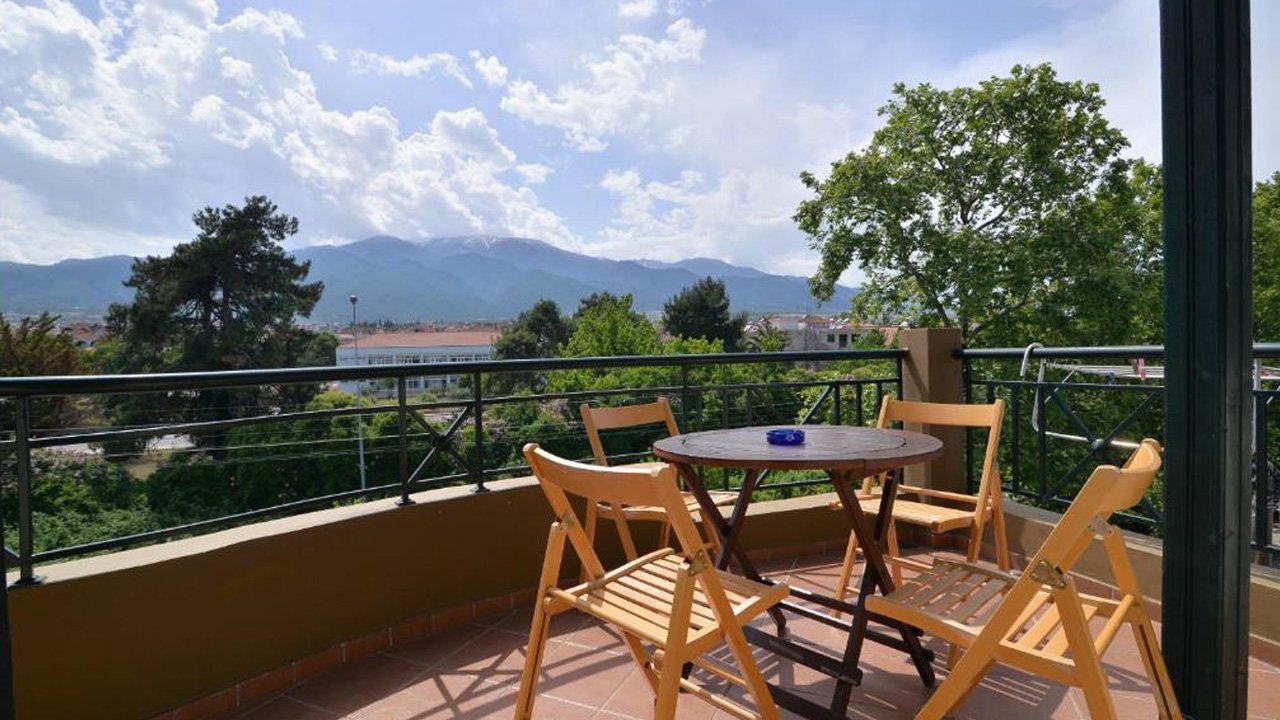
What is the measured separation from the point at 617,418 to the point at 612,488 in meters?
1.37

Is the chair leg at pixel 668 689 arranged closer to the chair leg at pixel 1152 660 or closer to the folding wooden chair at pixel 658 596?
the folding wooden chair at pixel 658 596

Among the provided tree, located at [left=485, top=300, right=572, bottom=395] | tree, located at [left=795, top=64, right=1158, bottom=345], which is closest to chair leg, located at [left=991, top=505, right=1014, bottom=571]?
tree, located at [left=795, top=64, right=1158, bottom=345]

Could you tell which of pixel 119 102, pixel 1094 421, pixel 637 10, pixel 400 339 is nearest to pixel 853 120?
pixel 637 10

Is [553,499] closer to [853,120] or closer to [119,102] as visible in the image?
[853,120]

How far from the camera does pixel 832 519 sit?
3693 millimetres

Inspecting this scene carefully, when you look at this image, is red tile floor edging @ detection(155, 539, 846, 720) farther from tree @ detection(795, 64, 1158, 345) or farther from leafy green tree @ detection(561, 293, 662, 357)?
leafy green tree @ detection(561, 293, 662, 357)

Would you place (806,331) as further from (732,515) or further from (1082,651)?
(1082,651)

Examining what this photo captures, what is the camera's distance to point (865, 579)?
213cm

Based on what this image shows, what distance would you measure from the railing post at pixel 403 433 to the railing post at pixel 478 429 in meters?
0.29

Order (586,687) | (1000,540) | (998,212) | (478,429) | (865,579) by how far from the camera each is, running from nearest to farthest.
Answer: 1. (865,579)
2. (586,687)
3. (1000,540)
4. (478,429)
5. (998,212)

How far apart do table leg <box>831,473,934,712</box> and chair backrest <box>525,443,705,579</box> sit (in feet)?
2.44

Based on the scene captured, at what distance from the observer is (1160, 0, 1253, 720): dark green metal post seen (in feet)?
4.09

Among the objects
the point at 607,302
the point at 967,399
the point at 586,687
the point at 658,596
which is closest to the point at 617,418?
the point at 586,687

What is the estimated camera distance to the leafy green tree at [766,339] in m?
43.2
